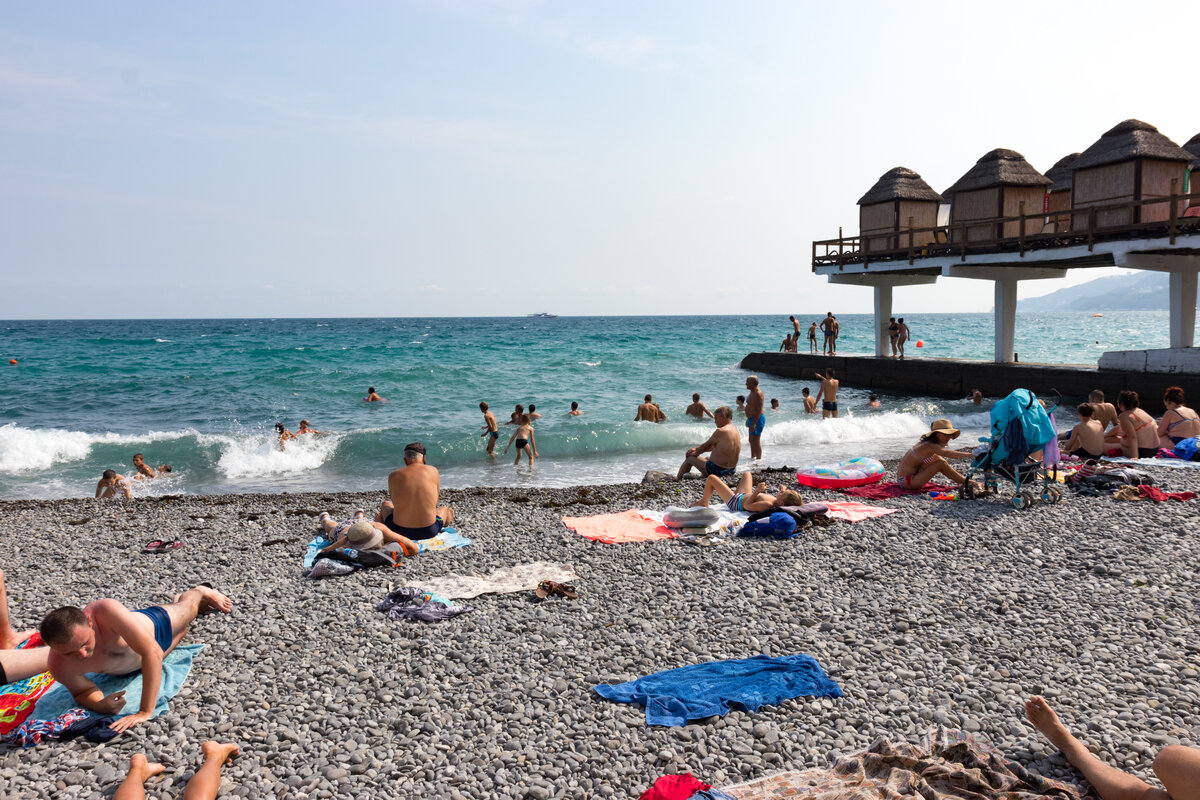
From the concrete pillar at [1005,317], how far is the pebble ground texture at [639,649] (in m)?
16.5

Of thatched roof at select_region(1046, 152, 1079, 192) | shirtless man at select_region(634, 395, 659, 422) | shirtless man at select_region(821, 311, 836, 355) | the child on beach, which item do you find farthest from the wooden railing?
Result: the child on beach

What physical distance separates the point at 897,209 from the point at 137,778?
2403 centimetres

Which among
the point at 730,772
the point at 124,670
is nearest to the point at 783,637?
the point at 730,772

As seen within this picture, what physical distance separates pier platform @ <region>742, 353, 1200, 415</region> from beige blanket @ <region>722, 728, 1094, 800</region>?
1668cm

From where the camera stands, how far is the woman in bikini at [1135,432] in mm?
10703

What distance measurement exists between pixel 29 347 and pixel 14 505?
2082 inches

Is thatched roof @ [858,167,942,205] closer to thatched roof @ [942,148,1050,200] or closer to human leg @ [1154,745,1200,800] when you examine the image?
thatched roof @ [942,148,1050,200]

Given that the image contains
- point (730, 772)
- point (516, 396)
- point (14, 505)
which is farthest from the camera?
point (516, 396)

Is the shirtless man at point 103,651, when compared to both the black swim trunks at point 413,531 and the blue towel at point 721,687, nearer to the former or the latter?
the blue towel at point 721,687

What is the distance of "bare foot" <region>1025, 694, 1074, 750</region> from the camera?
361 cm

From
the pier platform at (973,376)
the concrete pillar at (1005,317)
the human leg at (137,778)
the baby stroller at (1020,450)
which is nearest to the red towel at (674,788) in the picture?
the human leg at (137,778)

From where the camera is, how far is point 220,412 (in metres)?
23.1

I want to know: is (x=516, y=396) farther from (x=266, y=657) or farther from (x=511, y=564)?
(x=266, y=657)

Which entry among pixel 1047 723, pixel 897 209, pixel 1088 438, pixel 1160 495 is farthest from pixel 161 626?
pixel 897 209
